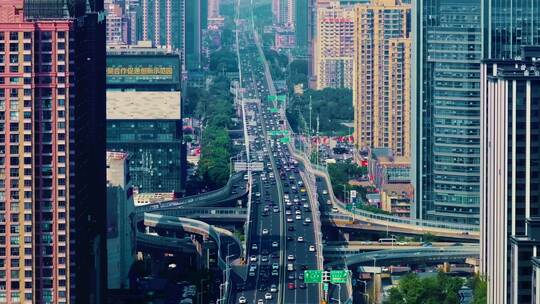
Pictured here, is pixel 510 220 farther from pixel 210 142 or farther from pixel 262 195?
pixel 210 142

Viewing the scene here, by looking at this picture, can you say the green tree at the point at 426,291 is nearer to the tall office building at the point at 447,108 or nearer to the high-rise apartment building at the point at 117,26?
the tall office building at the point at 447,108

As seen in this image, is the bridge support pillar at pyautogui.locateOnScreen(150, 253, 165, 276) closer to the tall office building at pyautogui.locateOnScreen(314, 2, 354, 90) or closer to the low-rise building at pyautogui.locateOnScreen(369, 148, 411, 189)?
the low-rise building at pyautogui.locateOnScreen(369, 148, 411, 189)

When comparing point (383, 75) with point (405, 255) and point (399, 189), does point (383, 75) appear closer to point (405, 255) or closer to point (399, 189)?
point (399, 189)

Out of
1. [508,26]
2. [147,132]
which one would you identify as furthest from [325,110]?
[508,26]

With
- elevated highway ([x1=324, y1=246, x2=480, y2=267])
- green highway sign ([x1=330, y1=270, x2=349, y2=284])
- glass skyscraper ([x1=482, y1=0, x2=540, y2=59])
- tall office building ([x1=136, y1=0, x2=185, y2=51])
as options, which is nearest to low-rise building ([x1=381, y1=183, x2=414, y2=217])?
glass skyscraper ([x1=482, y1=0, x2=540, y2=59])

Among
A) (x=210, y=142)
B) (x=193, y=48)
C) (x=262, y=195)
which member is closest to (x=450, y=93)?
(x=262, y=195)
